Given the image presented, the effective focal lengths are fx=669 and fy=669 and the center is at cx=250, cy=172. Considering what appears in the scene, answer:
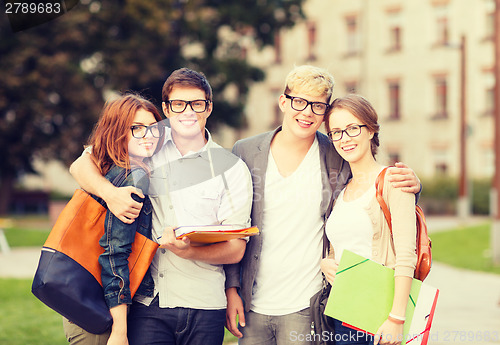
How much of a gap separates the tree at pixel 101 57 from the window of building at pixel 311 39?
15753mm

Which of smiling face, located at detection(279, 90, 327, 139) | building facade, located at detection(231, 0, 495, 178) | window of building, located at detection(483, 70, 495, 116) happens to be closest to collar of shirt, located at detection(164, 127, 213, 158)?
smiling face, located at detection(279, 90, 327, 139)

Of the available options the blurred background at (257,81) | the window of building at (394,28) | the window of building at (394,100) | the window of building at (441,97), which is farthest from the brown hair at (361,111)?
the window of building at (394,28)

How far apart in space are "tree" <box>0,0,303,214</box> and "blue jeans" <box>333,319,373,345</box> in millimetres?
18003

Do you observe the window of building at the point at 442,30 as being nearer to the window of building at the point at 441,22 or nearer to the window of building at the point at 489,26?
the window of building at the point at 441,22

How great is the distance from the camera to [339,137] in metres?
3.40

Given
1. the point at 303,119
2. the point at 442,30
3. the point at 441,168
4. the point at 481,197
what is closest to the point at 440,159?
the point at 441,168

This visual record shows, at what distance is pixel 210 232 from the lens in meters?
2.96

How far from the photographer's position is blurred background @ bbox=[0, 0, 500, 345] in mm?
13530

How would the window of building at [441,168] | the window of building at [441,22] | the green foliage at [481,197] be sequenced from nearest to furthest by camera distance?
1. the green foliage at [481,197]
2. the window of building at [441,22]
3. the window of building at [441,168]

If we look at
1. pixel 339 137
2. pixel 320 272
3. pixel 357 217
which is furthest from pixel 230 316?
pixel 339 137

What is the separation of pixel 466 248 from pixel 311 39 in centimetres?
2495

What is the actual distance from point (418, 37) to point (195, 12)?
16.8 meters

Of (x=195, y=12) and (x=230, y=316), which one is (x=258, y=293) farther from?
(x=195, y=12)

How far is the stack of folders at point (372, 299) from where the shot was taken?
312cm
